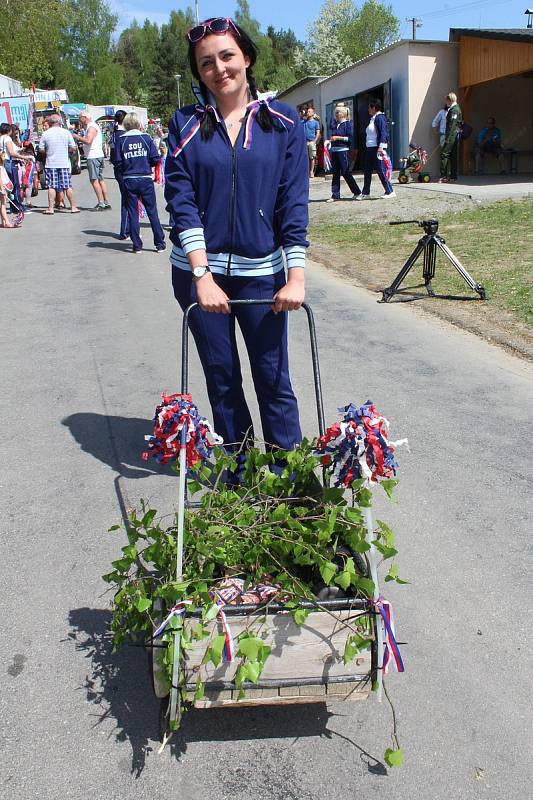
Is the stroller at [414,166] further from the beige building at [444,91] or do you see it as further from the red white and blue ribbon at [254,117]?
the red white and blue ribbon at [254,117]

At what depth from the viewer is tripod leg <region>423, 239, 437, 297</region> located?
26.4ft

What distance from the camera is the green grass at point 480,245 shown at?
8.27 meters

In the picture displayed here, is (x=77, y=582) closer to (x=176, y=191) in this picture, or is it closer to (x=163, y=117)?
(x=176, y=191)

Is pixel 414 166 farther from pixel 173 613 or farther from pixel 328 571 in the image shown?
pixel 173 613

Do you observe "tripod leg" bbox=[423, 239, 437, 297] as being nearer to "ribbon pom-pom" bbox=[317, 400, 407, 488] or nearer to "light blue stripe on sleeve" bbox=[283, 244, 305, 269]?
"light blue stripe on sleeve" bbox=[283, 244, 305, 269]

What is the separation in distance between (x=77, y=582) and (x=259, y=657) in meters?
1.40

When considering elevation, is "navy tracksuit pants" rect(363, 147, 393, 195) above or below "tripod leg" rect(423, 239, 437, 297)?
above

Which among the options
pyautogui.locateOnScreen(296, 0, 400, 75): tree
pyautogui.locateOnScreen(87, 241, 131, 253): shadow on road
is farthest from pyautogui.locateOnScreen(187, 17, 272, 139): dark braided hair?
pyautogui.locateOnScreen(296, 0, 400, 75): tree

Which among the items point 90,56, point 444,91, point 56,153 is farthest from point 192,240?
point 90,56

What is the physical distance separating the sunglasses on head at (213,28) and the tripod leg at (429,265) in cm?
527

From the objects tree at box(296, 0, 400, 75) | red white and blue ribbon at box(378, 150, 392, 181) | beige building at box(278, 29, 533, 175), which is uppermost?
tree at box(296, 0, 400, 75)

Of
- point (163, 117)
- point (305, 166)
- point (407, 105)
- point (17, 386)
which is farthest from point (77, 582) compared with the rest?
point (163, 117)

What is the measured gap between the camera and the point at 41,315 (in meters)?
8.27

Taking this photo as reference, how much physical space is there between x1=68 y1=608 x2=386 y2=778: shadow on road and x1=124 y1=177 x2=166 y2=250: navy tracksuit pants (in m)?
9.16
